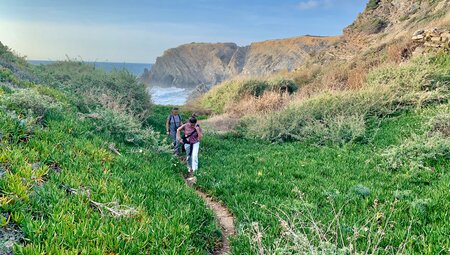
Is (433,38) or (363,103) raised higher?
(433,38)

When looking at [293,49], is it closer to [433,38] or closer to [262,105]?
[433,38]

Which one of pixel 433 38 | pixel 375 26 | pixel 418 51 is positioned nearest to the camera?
pixel 433 38

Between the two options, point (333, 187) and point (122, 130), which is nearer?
point (333, 187)

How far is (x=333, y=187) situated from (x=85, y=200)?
4.66m

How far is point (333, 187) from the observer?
22.3 feet

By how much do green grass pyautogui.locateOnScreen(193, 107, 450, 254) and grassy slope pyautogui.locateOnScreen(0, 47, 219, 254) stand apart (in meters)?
0.94

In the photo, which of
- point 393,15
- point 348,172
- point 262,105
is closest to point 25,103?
point 348,172

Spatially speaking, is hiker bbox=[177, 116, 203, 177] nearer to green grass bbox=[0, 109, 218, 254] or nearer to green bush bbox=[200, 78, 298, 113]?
green grass bbox=[0, 109, 218, 254]

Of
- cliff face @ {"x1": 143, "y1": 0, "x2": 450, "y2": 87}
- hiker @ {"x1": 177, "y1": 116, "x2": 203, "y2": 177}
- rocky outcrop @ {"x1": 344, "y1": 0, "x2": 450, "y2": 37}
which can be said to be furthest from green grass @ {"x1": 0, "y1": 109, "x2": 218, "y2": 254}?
rocky outcrop @ {"x1": 344, "y1": 0, "x2": 450, "y2": 37}

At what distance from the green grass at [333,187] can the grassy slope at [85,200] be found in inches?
36.9

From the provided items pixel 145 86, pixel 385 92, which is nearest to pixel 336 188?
pixel 385 92

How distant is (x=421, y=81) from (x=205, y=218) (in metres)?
13.5

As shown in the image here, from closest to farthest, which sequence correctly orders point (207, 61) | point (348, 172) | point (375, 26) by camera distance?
point (348, 172) → point (375, 26) → point (207, 61)

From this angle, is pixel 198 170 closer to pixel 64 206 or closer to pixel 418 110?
pixel 64 206
